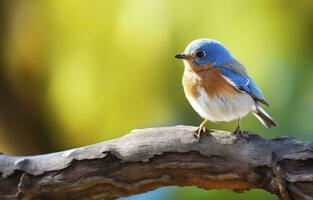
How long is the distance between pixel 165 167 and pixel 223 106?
1.08 ft

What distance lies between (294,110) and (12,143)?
67.4 inches

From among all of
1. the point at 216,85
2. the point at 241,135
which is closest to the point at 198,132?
the point at 241,135

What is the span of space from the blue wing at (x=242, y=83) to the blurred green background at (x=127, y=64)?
1.22m

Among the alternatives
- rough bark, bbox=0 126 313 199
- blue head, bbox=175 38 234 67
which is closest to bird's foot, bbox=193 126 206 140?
rough bark, bbox=0 126 313 199

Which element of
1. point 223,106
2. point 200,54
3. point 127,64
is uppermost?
point 200,54

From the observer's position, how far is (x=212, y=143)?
216cm

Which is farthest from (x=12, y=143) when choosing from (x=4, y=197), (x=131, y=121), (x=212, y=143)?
(x=212, y=143)

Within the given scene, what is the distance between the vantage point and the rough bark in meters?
2.05

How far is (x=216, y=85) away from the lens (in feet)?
7.87

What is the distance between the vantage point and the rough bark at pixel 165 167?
205 cm

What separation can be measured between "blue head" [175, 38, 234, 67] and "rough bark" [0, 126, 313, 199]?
0.98ft

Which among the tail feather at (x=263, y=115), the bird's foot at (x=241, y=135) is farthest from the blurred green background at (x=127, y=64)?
the bird's foot at (x=241, y=135)

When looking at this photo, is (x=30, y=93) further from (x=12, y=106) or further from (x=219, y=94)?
(x=219, y=94)

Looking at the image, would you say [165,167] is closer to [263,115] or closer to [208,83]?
[208,83]
